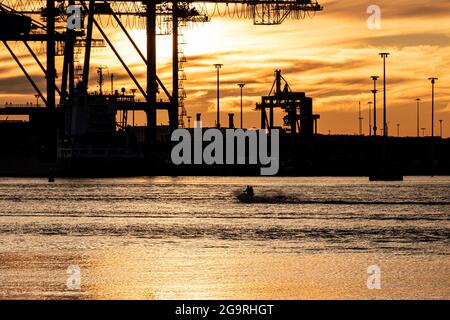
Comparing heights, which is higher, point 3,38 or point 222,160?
point 3,38

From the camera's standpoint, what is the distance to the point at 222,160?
547 ft

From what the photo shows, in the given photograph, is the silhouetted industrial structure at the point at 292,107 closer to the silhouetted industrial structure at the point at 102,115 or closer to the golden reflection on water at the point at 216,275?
the silhouetted industrial structure at the point at 102,115

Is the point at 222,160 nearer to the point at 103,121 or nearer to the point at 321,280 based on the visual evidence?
the point at 103,121

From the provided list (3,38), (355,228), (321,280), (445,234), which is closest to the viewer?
(321,280)

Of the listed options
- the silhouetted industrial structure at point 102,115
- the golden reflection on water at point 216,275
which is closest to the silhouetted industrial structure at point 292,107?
the silhouetted industrial structure at point 102,115

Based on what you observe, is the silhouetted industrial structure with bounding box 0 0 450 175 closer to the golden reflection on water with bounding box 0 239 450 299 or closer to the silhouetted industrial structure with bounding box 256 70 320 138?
the silhouetted industrial structure with bounding box 256 70 320 138

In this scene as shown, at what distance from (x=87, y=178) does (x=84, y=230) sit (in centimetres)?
9369

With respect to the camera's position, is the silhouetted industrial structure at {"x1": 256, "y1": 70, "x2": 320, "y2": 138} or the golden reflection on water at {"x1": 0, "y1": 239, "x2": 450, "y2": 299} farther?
the silhouetted industrial structure at {"x1": 256, "y1": 70, "x2": 320, "y2": 138}

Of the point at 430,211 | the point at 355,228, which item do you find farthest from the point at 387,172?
the point at 355,228

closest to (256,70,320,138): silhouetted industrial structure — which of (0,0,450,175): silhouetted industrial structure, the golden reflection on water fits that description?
(0,0,450,175): silhouetted industrial structure

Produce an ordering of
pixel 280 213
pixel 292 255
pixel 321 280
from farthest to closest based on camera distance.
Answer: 1. pixel 280 213
2. pixel 292 255
3. pixel 321 280

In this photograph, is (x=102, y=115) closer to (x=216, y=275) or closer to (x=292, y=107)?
(x=292, y=107)

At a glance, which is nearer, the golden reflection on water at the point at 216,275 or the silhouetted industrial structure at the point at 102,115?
the golden reflection on water at the point at 216,275

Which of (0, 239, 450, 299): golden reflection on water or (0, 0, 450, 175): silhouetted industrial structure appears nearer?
(0, 239, 450, 299): golden reflection on water
